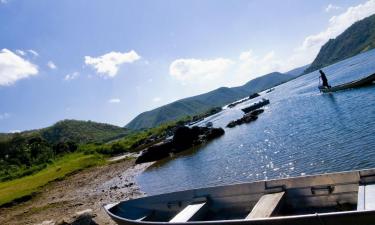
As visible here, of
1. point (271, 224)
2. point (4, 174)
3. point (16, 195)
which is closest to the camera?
point (271, 224)

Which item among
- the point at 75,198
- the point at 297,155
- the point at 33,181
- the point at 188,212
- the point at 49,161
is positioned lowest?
the point at 297,155

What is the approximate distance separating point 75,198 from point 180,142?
27355mm

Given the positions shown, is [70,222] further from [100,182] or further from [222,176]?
[100,182]

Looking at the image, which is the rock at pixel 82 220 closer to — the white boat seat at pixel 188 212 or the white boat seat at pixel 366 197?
the white boat seat at pixel 188 212

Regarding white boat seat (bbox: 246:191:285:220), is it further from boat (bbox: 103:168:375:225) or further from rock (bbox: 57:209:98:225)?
rock (bbox: 57:209:98:225)

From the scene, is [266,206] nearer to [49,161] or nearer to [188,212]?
[188,212]

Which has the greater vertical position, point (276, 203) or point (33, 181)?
point (33, 181)

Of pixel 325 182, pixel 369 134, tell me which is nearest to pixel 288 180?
pixel 325 182

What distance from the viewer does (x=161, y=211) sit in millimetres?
16250

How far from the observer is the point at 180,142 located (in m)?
60.8

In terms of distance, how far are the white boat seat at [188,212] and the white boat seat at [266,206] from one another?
2.53 meters

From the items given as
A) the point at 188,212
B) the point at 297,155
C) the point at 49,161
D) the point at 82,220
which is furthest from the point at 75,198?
the point at 49,161

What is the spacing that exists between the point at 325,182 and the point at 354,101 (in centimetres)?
3681

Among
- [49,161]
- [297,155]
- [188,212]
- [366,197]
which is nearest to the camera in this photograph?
[366,197]
